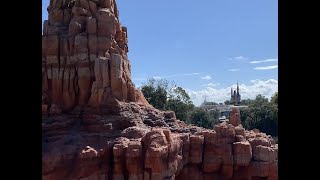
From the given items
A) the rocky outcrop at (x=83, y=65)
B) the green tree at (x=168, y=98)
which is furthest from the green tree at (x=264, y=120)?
the rocky outcrop at (x=83, y=65)

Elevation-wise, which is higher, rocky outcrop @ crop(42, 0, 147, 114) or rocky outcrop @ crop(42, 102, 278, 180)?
rocky outcrop @ crop(42, 0, 147, 114)

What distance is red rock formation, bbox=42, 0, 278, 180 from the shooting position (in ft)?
54.1

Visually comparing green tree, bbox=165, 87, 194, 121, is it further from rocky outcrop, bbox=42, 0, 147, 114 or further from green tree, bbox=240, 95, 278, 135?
rocky outcrop, bbox=42, 0, 147, 114

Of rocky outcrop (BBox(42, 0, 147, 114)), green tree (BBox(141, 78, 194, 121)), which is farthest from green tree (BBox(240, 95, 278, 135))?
rocky outcrop (BBox(42, 0, 147, 114))

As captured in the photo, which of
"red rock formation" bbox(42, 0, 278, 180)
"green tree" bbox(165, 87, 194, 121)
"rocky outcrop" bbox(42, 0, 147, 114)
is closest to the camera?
"red rock formation" bbox(42, 0, 278, 180)

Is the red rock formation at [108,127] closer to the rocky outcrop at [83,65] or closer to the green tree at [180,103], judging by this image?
the rocky outcrop at [83,65]

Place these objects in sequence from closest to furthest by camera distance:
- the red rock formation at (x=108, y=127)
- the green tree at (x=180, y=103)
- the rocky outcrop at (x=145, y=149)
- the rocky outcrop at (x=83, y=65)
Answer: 1. the rocky outcrop at (x=145, y=149)
2. the red rock formation at (x=108, y=127)
3. the rocky outcrop at (x=83, y=65)
4. the green tree at (x=180, y=103)

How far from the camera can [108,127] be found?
1816 cm

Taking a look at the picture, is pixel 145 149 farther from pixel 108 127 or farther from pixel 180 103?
pixel 180 103

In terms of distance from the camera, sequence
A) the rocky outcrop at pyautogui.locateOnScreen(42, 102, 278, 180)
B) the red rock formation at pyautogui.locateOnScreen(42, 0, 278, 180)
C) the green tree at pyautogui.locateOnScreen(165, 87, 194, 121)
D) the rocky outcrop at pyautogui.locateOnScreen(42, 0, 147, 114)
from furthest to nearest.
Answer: the green tree at pyautogui.locateOnScreen(165, 87, 194, 121)
the rocky outcrop at pyautogui.locateOnScreen(42, 0, 147, 114)
the red rock formation at pyautogui.locateOnScreen(42, 0, 278, 180)
the rocky outcrop at pyautogui.locateOnScreen(42, 102, 278, 180)

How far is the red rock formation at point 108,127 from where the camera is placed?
54.1ft
